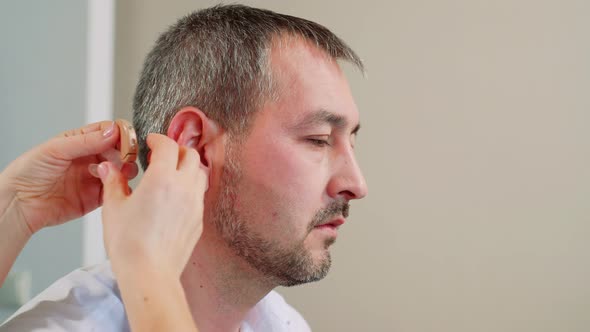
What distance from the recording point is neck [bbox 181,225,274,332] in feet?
3.38

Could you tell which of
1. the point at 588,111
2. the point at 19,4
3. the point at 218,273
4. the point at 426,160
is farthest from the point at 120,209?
the point at 588,111

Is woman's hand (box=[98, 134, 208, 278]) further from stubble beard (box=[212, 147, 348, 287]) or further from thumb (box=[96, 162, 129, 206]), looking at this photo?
stubble beard (box=[212, 147, 348, 287])

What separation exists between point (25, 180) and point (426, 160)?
1031 mm

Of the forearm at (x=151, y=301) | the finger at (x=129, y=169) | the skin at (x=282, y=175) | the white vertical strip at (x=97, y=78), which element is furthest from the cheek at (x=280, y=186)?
the white vertical strip at (x=97, y=78)

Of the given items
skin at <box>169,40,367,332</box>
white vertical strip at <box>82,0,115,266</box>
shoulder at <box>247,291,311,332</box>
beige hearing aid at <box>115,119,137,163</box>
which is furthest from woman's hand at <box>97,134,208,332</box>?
white vertical strip at <box>82,0,115,266</box>

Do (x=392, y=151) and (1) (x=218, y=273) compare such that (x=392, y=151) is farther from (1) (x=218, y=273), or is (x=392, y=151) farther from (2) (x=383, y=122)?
(1) (x=218, y=273)

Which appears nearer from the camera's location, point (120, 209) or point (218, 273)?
point (120, 209)

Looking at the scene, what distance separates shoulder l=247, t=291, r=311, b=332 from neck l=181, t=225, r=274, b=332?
0.22 meters

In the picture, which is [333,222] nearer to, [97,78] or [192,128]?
[192,128]

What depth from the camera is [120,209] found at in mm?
730

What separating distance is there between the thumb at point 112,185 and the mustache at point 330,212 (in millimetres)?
334

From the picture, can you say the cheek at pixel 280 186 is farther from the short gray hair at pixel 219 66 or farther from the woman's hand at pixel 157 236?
the woman's hand at pixel 157 236

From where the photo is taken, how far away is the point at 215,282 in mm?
1047

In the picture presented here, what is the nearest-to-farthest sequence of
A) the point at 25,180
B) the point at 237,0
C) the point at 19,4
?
the point at 25,180
the point at 19,4
the point at 237,0
